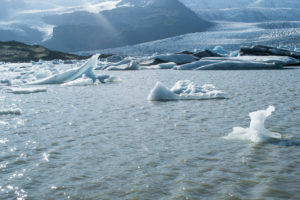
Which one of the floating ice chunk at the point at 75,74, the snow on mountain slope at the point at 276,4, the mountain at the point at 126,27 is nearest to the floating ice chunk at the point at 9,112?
the floating ice chunk at the point at 75,74

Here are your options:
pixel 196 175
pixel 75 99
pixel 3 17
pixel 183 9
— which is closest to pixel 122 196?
pixel 196 175

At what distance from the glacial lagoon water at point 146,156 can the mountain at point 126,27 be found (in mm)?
87171

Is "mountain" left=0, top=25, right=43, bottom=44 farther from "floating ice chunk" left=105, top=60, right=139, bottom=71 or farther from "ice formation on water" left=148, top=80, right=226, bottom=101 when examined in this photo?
"ice formation on water" left=148, top=80, right=226, bottom=101

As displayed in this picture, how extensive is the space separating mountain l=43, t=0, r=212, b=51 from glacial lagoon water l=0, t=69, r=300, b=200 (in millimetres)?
87171

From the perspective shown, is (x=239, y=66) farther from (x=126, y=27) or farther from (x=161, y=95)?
(x=126, y=27)

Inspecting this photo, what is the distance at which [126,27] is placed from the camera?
9488 centimetres

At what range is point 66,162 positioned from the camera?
111 inches

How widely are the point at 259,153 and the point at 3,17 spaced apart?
133776 millimetres

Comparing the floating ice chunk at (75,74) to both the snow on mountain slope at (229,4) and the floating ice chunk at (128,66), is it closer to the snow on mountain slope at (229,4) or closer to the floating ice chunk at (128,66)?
the floating ice chunk at (128,66)

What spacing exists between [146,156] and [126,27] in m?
94.6

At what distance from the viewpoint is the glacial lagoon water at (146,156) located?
2.22 meters

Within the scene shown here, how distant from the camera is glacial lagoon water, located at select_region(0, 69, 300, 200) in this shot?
2.22m

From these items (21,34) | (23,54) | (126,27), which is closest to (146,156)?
(23,54)

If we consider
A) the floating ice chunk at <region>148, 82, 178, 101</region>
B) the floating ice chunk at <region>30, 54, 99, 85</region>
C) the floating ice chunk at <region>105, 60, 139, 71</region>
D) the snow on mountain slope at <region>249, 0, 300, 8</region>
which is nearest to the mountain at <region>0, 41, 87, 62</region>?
the floating ice chunk at <region>105, 60, 139, 71</region>
